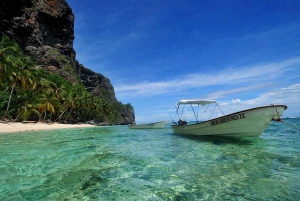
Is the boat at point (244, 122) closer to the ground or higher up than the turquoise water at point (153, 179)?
higher up

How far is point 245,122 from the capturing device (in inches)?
519

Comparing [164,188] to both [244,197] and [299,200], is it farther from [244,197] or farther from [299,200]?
[299,200]

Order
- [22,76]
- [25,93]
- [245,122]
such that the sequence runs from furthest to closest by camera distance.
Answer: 1. [25,93]
2. [22,76]
3. [245,122]

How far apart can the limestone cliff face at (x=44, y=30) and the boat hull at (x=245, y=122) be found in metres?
77.2

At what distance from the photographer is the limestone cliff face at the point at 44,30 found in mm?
68625

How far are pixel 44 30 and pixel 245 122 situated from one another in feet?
303

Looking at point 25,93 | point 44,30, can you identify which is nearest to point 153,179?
point 25,93

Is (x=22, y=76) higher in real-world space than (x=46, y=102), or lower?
higher

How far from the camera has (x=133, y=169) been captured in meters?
7.02

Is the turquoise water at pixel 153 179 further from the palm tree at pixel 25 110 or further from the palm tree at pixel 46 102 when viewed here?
the palm tree at pixel 46 102

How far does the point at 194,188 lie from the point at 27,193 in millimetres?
4135

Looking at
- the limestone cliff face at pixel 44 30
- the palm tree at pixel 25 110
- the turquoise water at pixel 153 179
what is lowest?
the turquoise water at pixel 153 179

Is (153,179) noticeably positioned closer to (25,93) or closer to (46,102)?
→ (46,102)

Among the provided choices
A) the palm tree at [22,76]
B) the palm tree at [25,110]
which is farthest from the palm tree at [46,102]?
the palm tree at [22,76]
